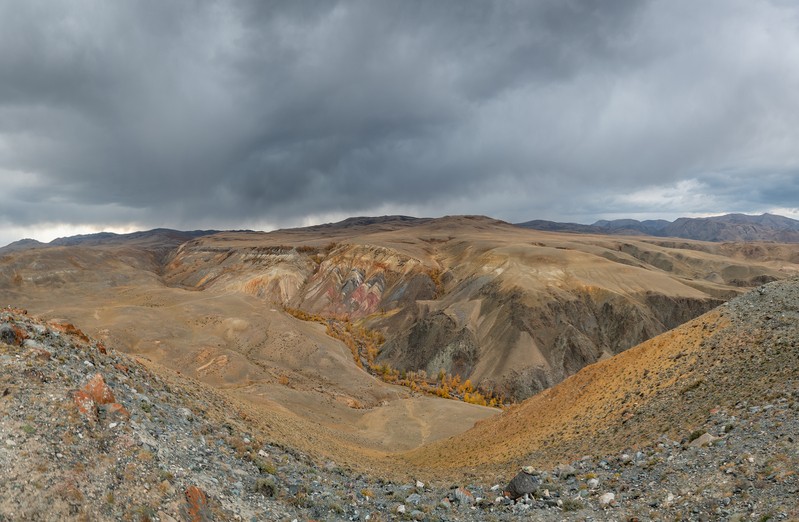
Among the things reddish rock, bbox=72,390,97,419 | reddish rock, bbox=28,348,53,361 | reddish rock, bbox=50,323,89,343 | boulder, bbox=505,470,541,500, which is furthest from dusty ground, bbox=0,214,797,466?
reddish rock, bbox=28,348,53,361

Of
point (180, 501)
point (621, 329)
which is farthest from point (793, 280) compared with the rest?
point (621, 329)

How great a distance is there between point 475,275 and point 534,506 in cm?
10786

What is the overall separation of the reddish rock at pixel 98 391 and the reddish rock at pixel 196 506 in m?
4.43

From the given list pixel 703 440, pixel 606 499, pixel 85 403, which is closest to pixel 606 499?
pixel 606 499

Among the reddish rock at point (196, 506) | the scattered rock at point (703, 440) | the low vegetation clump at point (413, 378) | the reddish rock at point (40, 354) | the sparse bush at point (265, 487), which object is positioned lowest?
the low vegetation clump at point (413, 378)

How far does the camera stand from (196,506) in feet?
36.5

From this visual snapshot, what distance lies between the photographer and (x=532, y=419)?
28297 millimetres

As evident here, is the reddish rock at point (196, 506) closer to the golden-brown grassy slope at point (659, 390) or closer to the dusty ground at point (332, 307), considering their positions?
the dusty ground at point (332, 307)

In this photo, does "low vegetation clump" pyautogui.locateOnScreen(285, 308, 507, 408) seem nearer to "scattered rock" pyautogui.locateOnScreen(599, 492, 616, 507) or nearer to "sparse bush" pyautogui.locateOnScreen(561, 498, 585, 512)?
"sparse bush" pyautogui.locateOnScreen(561, 498, 585, 512)

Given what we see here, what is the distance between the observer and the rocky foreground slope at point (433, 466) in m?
10.6

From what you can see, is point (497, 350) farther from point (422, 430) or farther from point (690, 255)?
point (690, 255)

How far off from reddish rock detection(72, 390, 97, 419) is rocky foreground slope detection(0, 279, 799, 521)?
0.04 metres

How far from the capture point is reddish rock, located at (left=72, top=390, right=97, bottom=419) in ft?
40.2

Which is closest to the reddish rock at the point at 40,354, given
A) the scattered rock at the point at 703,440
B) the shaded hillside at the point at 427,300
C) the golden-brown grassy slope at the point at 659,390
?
the golden-brown grassy slope at the point at 659,390
